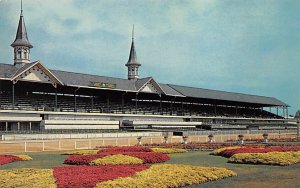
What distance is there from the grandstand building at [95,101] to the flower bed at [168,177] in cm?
3867

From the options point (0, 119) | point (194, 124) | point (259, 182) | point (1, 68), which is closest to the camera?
point (259, 182)

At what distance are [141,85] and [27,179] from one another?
53289mm

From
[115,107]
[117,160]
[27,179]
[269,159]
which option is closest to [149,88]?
[115,107]

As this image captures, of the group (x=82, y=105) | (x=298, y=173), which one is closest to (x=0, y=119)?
(x=82, y=105)

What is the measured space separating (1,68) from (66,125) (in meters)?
11.3

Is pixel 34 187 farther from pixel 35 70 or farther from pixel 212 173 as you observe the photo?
pixel 35 70

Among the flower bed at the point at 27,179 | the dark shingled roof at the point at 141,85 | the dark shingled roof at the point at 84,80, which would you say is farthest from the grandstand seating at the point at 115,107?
the flower bed at the point at 27,179

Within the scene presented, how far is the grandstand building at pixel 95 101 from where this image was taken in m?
51.1

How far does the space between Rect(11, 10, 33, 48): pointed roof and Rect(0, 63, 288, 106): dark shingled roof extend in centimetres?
581

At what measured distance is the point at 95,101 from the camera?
64.1 m

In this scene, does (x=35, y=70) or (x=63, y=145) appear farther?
(x=35, y=70)

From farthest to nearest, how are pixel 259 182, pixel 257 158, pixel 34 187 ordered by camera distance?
pixel 257 158 < pixel 259 182 < pixel 34 187

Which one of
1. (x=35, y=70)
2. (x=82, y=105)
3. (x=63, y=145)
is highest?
(x=35, y=70)

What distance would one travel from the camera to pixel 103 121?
197 ft
